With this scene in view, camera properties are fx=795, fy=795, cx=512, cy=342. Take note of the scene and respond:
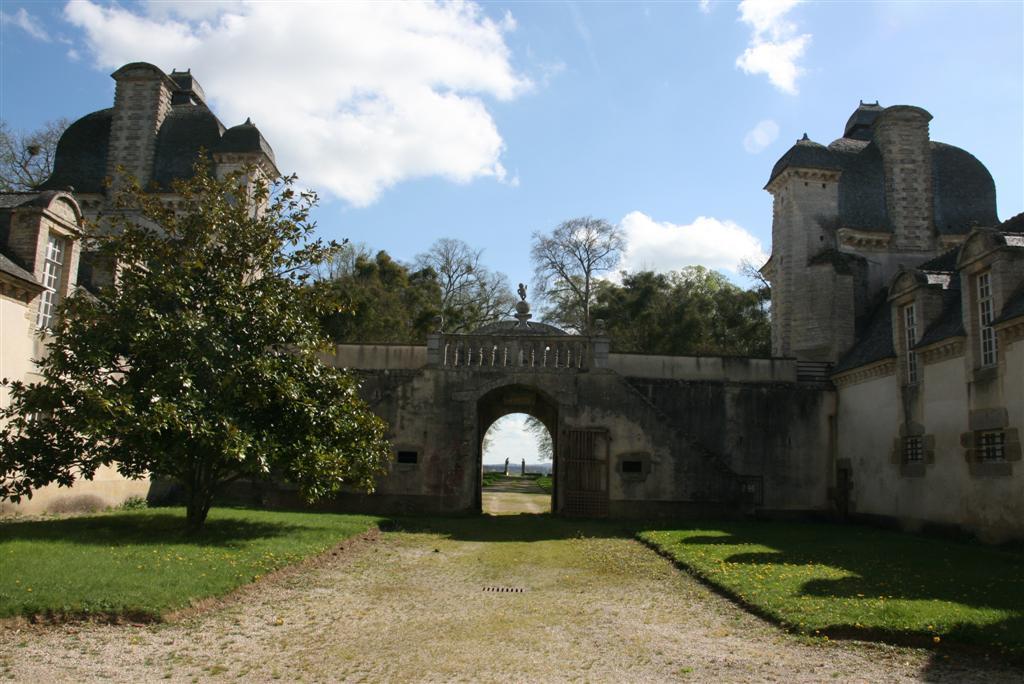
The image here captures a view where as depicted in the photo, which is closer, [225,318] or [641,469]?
[225,318]

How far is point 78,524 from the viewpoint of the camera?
528 inches

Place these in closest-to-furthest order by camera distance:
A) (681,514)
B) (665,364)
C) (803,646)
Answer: (803,646) → (681,514) → (665,364)

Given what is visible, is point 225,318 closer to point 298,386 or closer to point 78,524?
point 298,386

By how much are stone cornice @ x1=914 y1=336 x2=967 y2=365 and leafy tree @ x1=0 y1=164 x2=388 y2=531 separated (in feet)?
38.4

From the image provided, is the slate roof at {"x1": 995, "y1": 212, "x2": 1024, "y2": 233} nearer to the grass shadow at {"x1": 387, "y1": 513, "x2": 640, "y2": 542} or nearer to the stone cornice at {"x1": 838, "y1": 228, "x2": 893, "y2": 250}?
the stone cornice at {"x1": 838, "y1": 228, "x2": 893, "y2": 250}

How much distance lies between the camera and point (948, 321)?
56.3 feet

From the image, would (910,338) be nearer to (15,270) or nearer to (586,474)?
(586,474)

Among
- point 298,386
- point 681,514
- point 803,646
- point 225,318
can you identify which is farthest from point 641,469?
point 803,646

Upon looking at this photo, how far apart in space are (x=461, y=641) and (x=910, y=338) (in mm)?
14991

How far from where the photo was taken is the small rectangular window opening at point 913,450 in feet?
58.7

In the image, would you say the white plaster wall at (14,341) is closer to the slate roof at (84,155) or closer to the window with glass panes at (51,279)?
the window with glass panes at (51,279)

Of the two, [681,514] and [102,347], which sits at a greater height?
[102,347]

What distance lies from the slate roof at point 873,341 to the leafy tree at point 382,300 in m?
14.5

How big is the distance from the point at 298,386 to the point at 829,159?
19.9 m
